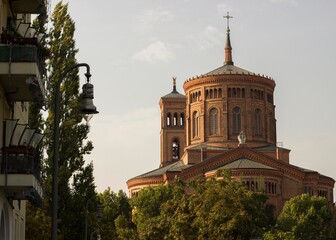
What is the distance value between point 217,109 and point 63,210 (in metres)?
68.1

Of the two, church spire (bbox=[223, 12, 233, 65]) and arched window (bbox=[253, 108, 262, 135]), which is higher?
church spire (bbox=[223, 12, 233, 65])

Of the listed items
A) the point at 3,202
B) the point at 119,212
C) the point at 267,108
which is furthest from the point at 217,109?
the point at 3,202

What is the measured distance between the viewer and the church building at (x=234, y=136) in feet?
313

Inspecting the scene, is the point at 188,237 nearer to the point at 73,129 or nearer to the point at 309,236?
the point at 73,129

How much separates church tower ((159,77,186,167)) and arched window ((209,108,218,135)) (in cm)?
1878

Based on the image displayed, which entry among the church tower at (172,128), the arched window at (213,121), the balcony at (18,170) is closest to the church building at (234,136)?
the arched window at (213,121)

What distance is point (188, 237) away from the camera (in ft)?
183

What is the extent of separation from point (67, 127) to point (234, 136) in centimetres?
6722

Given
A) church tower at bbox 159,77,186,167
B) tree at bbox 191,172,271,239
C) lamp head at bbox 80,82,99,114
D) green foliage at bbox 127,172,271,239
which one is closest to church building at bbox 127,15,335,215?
church tower at bbox 159,77,186,167

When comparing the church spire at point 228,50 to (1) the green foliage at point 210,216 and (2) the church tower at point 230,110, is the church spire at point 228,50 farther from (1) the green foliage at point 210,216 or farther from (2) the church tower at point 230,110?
(1) the green foliage at point 210,216

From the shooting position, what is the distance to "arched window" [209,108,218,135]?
104m

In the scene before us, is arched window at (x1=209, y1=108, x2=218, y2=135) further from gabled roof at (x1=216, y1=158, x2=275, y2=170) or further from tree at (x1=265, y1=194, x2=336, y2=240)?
tree at (x1=265, y1=194, x2=336, y2=240)

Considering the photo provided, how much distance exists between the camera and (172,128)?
125938mm

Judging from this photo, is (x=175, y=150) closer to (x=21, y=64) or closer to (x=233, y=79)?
(x=233, y=79)
